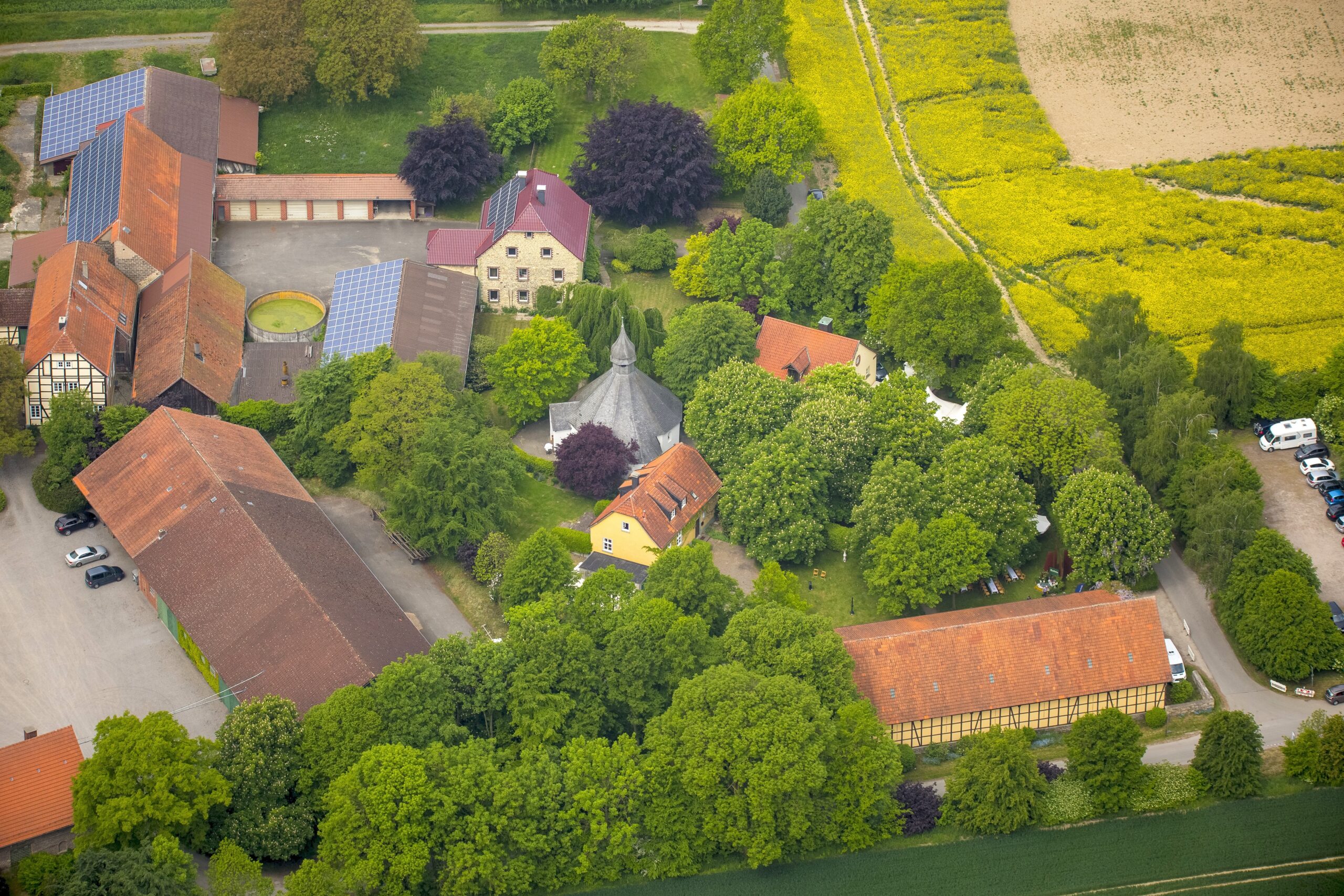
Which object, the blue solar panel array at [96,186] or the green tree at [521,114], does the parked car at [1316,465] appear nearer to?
the green tree at [521,114]

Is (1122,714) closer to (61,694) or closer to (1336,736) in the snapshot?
(1336,736)

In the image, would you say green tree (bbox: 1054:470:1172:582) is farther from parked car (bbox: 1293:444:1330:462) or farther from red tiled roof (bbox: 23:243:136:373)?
red tiled roof (bbox: 23:243:136:373)

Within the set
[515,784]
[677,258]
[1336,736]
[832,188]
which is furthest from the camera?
[832,188]

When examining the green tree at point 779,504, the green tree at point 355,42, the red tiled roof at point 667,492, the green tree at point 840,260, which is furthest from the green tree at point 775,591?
the green tree at point 355,42

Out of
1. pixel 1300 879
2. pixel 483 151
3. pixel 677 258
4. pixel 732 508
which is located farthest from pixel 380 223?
pixel 1300 879

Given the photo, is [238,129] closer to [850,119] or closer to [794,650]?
[850,119]

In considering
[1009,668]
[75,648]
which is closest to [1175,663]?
[1009,668]
